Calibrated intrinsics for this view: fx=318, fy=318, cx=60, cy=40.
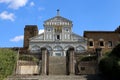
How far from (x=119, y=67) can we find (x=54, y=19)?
1603 inches

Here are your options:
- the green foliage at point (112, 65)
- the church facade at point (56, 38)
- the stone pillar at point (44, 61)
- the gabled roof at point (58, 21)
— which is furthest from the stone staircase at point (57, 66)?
the gabled roof at point (58, 21)

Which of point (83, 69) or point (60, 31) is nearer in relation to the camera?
point (83, 69)

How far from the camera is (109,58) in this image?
23.6 meters

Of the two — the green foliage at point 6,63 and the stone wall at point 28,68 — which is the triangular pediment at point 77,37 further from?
the green foliage at point 6,63

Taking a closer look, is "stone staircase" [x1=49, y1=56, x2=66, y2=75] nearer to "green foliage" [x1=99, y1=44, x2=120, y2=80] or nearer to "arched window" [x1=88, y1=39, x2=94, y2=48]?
"green foliage" [x1=99, y1=44, x2=120, y2=80]

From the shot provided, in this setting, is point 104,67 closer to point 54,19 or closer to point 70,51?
point 70,51

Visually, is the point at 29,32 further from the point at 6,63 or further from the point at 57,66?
the point at 6,63

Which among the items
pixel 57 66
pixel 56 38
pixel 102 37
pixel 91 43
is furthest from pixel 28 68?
pixel 102 37

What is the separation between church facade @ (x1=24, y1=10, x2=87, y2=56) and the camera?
59094mm

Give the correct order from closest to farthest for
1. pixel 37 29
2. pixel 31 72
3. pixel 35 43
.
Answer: pixel 31 72, pixel 35 43, pixel 37 29

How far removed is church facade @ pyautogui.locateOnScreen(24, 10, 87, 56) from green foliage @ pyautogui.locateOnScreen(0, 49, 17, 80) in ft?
102

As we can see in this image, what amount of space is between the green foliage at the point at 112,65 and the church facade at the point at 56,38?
34.0m

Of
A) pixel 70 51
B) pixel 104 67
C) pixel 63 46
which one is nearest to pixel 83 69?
pixel 70 51

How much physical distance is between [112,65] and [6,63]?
7.96 metres
